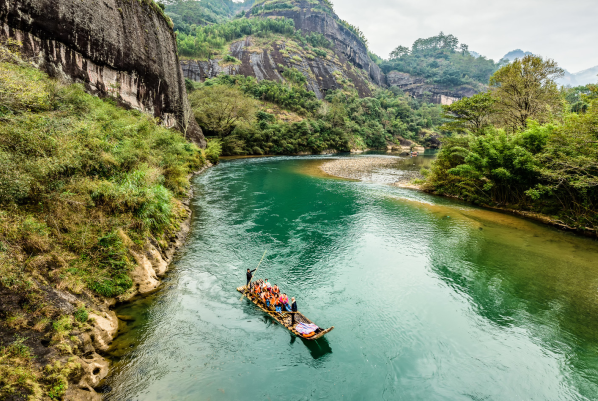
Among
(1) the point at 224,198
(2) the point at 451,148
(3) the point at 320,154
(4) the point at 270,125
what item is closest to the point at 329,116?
(3) the point at 320,154

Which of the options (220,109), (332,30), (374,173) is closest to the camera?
(374,173)

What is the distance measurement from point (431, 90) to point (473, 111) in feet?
454

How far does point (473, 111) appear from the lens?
31.7 m

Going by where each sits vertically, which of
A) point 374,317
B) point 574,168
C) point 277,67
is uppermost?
point 277,67

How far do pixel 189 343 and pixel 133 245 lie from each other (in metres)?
5.24

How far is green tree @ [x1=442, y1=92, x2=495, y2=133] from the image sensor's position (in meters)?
29.7

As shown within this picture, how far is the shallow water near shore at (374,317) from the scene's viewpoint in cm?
848

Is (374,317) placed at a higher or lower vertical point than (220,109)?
lower

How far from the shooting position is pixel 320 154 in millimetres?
69375

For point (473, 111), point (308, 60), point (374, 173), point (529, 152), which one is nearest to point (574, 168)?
point (529, 152)


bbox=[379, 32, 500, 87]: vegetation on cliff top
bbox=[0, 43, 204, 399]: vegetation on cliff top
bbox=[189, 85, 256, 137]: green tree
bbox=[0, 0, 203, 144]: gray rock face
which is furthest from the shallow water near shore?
bbox=[379, 32, 500, 87]: vegetation on cliff top

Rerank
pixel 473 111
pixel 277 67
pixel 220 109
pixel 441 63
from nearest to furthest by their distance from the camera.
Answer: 1. pixel 473 111
2. pixel 220 109
3. pixel 277 67
4. pixel 441 63

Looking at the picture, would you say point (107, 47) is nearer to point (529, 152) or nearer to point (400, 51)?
point (529, 152)

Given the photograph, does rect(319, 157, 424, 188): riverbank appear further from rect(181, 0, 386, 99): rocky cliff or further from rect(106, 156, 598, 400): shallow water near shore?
rect(181, 0, 386, 99): rocky cliff
